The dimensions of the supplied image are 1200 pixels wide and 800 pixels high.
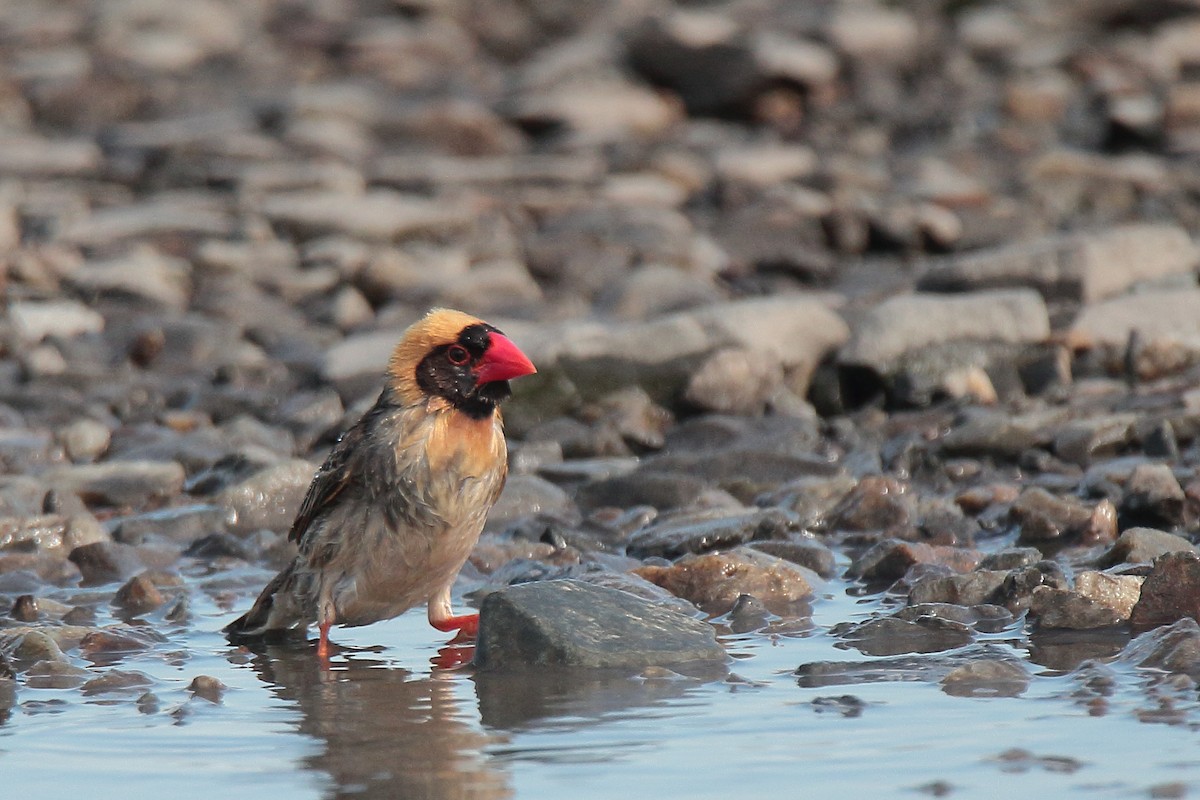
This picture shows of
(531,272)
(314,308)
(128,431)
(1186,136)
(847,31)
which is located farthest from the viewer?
(847,31)

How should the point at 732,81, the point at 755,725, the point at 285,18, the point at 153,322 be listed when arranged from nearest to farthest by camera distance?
the point at 755,725
the point at 153,322
the point at 732,81
the point at 285,18

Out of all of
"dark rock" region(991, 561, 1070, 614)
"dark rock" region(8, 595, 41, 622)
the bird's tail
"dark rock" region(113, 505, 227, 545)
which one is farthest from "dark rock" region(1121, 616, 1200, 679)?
"dark rock" region(113, 505, 227, 545)

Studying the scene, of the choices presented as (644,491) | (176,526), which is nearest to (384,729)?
(176,526)

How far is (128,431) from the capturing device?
9906 mm

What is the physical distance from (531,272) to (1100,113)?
7862 mm

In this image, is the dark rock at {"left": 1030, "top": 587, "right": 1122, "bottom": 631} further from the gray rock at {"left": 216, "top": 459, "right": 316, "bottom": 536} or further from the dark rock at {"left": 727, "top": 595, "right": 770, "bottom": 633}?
the gray rock at {"left": 216, "top": 459, "right": 316, "bottom": 536}

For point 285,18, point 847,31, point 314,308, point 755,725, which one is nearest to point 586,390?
point 314,308

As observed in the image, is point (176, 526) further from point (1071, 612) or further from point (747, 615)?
point (1071, 612)

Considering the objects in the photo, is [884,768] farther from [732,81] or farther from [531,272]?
[732,81]

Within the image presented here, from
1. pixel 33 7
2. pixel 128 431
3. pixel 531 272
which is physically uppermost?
pixel 33 7

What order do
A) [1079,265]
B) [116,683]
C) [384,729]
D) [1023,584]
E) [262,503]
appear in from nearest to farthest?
[384,729], [116,683], [1023,584], [262,503], [1079,265]

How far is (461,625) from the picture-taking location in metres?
6.62

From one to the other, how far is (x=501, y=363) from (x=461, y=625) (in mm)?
966

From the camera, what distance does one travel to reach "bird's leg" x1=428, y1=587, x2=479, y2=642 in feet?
21.6
